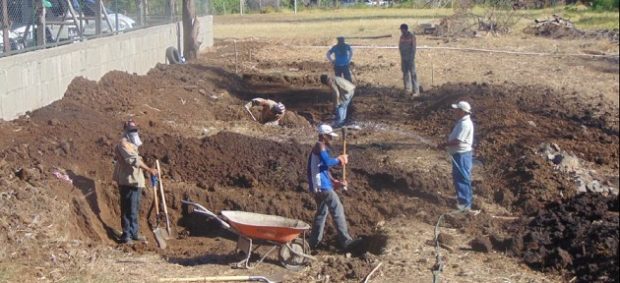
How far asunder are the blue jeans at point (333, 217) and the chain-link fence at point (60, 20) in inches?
262

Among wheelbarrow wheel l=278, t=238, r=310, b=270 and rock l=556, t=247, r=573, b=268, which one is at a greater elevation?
rock l=556, t=247, r=573, b=268

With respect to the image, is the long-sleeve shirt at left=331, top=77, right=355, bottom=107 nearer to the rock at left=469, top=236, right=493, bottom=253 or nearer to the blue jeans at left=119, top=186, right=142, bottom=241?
the blue jeans at left=119, top=186, right=142, bottom=241


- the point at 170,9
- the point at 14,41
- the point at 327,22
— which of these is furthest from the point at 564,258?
the point at 327,22

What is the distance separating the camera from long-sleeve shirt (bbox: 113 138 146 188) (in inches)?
465

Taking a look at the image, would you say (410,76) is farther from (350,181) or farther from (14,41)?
(14,41)

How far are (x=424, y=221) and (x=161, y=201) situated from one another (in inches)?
143

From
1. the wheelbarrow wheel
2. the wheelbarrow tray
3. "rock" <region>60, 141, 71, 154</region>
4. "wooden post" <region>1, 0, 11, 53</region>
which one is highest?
"wooden post" <region>1, 0, 11, 53</region>

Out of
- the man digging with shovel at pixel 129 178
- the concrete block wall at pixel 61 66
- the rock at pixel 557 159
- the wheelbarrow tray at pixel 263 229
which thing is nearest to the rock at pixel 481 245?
the wheelbarrow tray at pixel 263 229

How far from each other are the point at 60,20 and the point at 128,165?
28.5 feet

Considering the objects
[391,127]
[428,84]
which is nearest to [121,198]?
[391,127]

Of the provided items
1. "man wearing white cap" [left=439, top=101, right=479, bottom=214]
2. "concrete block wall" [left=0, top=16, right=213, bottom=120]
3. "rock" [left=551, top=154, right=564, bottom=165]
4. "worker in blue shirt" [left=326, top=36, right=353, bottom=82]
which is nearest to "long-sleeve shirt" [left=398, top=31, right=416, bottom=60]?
"worker in blue shirt" [left=326, top=36, right=353, bottom=82]

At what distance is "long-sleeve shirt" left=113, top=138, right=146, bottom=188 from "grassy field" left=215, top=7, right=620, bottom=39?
26077 millimetres

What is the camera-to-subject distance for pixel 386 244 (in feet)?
37.6

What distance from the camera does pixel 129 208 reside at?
475 inches
